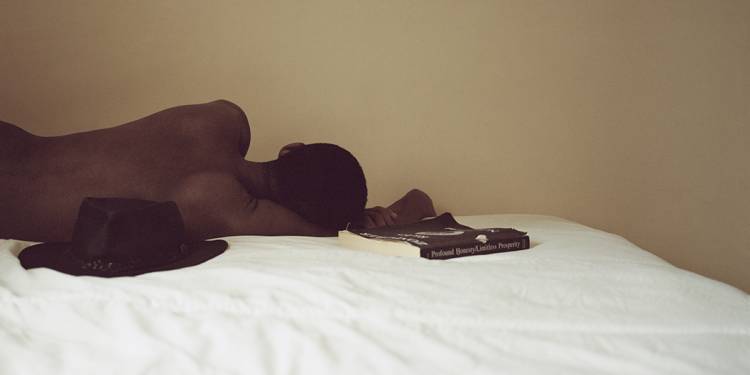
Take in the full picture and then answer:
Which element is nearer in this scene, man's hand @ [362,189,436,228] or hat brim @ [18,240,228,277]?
hat brim @ [18,240,228,277]

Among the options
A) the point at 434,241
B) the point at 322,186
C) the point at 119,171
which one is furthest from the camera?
the point at 322,186

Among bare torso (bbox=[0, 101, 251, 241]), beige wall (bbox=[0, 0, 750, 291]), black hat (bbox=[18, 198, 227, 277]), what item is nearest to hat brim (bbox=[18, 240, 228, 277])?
black hat (bbox=[18, 198, 227, 277])

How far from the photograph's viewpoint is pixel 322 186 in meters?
1.22

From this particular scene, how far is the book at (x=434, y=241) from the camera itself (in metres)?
0.87

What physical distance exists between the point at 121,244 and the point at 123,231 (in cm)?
2

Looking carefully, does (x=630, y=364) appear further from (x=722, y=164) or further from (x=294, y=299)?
(x=722, y=164)

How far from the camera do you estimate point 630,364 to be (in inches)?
18.6

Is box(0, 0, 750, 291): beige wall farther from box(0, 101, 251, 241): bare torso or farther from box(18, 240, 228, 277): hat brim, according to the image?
box(18, 240, 228, 277): hat brim

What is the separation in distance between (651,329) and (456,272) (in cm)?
26

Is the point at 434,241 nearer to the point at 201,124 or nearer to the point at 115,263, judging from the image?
the point at 115,263

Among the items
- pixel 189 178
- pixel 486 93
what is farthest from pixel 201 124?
pixel 486 93

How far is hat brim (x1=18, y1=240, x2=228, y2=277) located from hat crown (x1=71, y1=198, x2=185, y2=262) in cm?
2

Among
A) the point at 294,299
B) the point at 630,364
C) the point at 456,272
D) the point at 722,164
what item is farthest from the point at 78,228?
the point at 722,164

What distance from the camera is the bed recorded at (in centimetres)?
47
